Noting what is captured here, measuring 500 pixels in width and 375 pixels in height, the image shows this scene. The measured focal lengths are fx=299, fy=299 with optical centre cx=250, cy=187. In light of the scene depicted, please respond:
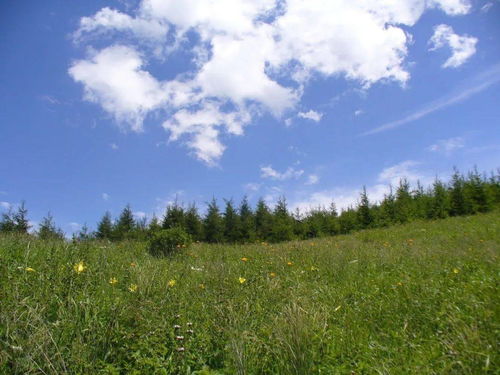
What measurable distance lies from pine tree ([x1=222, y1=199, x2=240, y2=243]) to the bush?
1780cm

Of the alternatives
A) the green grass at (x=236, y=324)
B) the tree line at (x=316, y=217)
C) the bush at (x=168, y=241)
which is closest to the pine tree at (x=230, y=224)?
the tree line at (x=316, y=217)

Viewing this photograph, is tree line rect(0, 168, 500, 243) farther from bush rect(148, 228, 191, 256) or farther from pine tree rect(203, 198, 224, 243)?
bush rect(148, 228, 191, 256)

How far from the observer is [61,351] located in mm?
2258

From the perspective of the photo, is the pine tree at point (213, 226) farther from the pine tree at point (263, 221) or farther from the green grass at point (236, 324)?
the green grass at point (236, 324)

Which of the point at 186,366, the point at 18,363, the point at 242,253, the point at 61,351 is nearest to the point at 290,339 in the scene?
the point at 186,366

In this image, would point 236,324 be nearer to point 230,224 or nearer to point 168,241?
point 168,241

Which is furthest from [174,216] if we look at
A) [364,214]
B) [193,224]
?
[364,214]

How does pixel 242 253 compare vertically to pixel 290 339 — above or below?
above

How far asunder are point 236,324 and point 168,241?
6248 millimetres

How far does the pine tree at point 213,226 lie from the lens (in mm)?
26578

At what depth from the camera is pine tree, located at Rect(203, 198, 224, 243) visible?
87.2ft

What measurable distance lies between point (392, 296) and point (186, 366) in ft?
9.41

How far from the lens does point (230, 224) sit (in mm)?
27312

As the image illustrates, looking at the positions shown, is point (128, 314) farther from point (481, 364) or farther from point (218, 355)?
point (481, 364)
